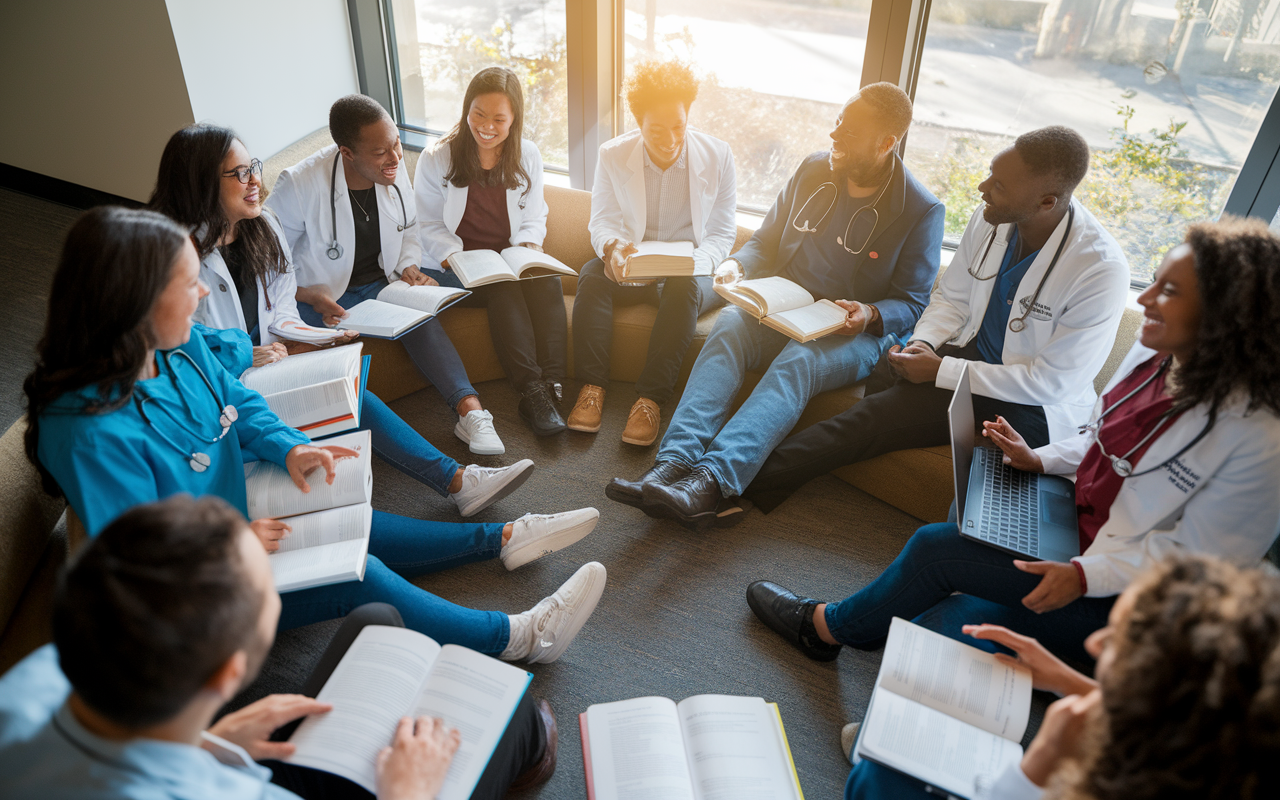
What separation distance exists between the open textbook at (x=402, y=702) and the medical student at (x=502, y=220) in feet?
4.50

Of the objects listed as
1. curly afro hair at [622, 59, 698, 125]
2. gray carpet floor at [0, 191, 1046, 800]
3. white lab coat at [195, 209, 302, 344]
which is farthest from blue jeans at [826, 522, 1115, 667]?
white lab coat at [195, 209, 302, 344]

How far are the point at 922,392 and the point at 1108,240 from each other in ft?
2.20

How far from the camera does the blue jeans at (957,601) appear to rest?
1.61 meters

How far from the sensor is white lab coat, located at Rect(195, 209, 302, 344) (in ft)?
7.07

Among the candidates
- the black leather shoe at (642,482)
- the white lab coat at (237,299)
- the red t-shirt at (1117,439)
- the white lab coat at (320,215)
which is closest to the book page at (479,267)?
the white lab coat at (320,215)

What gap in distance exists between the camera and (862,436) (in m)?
2.39

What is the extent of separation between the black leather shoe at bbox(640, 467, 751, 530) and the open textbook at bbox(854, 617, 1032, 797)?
82cm

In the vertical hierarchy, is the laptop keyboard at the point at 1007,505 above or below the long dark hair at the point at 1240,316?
below

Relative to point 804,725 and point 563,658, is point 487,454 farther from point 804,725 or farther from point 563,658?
point 804,725

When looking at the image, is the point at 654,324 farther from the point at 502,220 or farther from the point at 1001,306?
the point at 1001,306

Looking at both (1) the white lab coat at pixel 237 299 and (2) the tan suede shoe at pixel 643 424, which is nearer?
(1) the white lab coat at pixel 237 299

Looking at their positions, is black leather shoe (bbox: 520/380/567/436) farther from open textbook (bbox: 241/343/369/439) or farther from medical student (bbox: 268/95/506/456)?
open textbook (bbox: 241/343/369/439)

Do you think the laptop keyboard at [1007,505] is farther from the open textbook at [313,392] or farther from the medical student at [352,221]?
the open textbook at [313,392]

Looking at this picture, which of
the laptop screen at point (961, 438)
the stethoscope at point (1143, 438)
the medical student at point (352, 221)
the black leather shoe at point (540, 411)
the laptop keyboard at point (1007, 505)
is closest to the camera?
the stethoscope at point (1143, 438)
